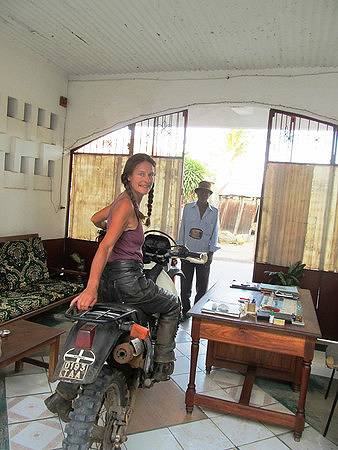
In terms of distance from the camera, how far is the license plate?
1.52 m

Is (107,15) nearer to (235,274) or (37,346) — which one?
(37,346)

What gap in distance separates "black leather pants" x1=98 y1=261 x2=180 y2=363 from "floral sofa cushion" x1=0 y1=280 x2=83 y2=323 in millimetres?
1615

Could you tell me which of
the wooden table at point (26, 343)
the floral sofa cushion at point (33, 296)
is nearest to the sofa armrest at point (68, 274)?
the floral sofa cushion at point (33, 296)

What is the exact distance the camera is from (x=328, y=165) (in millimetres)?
4242

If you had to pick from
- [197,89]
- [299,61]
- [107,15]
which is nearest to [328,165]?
[299,61]

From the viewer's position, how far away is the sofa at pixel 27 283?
139 inches

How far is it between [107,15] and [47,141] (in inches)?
78.9

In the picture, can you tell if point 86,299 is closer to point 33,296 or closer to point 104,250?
point 104,250

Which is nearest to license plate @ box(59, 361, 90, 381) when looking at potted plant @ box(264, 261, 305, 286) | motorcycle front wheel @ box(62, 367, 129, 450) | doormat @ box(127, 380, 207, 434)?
motorcycle front wheel @ box(62, 367, 129, 450)

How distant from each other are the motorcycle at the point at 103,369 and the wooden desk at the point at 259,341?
1.80 ft

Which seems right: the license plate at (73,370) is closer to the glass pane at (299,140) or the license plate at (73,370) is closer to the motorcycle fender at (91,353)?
the motorcycle fender at (91,353)

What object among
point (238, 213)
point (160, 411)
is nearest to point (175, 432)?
point (160, 411)

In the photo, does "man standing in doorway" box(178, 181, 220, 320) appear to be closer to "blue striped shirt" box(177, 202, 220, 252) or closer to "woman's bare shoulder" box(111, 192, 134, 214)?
"blue striped shirt" box(177, 202, 220, 252)

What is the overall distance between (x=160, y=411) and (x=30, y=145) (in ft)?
11.2
